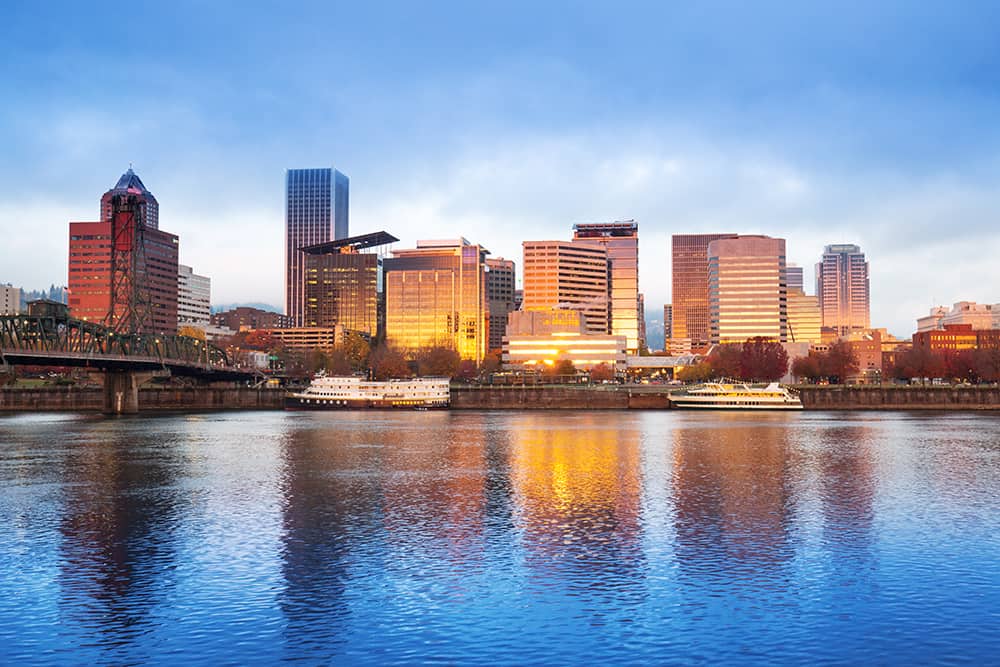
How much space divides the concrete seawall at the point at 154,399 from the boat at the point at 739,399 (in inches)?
3250

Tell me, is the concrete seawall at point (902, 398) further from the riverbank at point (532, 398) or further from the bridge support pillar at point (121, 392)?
the bridge support pillar at point (121, 392)

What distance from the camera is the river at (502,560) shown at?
25156 mm

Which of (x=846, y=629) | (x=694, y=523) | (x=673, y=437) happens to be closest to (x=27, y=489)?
(x=694, y=523)

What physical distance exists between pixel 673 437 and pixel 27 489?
6288cm

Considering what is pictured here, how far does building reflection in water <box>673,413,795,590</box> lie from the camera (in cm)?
3347

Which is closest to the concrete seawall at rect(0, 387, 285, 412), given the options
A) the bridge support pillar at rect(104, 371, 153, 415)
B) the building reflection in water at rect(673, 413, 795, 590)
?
the bridge support pillar at rect(104, 371, 153, 415)

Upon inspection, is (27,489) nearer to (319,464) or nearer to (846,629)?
→ (319,464)

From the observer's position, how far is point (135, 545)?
38031 mm

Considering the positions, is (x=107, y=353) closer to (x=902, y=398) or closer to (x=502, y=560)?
(x=502, y=560)

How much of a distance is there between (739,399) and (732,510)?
128 metres

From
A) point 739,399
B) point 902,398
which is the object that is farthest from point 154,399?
point 902,398

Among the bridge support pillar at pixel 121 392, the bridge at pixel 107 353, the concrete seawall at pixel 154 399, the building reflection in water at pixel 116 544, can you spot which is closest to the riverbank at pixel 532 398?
the concrete seawall at pixel 154 399

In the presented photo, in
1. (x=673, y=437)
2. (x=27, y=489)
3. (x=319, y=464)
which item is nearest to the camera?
(x=27, y=489)

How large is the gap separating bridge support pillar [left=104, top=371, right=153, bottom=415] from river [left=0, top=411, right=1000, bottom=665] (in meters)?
88.3
